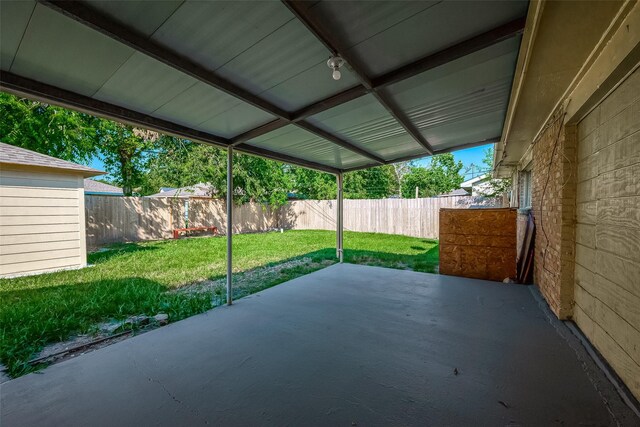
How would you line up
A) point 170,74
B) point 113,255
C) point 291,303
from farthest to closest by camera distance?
point 113,255, point 291,303, point 170,74

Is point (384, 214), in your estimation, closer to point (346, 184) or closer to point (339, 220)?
point (339, 220)

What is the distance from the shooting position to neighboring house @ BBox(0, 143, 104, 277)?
4.75 metres

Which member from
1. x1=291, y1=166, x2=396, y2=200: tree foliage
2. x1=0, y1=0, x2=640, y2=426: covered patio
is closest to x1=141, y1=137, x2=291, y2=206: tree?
x1=291, y1=166, x2=396, y2=200: tree foliage

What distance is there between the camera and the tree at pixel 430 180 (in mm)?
22953

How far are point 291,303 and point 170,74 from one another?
2796 millimetres

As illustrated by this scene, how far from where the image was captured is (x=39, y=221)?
16.7ft

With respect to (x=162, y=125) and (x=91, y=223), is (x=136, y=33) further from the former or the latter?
(x=91, y=223)

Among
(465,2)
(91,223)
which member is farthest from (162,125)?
(91,223)

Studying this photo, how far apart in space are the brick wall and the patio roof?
2.53 ft

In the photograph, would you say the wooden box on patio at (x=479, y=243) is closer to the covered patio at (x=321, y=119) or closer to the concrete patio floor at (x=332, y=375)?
the concrete patio floor at (x=332, y=375)

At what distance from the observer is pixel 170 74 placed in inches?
79.0

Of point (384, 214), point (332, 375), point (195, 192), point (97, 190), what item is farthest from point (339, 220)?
point (97, 190)

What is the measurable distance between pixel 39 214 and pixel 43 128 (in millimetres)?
5714

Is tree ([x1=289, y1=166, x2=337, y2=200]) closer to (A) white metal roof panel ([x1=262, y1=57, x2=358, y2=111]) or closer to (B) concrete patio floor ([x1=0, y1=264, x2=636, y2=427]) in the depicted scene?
(B) concrete patio floor ([x1=0, y1=264, x2=636, y2=427])
